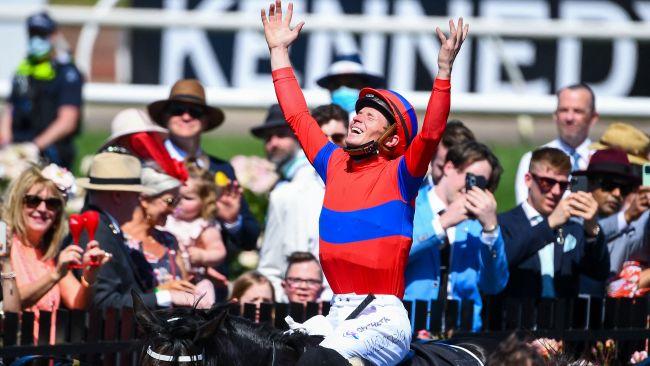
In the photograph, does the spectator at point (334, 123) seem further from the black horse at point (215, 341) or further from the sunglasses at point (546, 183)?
the black horse at point (215, 341)

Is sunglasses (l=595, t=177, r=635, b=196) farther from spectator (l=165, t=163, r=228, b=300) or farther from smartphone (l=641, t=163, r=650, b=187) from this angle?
spectator (l=165, t=163, r=228, b=300)

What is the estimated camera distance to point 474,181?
323 inches

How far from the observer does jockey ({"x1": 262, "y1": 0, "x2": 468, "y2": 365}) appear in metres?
6.21

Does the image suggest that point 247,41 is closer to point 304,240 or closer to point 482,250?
point 304,240

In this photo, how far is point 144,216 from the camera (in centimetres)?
829

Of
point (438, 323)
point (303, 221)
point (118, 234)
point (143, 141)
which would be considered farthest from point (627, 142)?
point (118, 234)

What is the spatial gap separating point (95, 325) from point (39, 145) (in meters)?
5.67

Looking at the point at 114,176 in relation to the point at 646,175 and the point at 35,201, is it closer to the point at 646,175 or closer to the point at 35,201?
the point at 35,201

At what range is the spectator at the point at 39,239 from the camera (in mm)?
7711

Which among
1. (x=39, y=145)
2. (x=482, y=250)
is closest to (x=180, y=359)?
(x=482, y=250)

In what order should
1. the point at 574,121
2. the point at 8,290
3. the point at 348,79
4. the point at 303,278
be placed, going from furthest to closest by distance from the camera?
1. the point at 348,79
2. the point at 574,121
3. the point at 303,278
4. the point at 8,290

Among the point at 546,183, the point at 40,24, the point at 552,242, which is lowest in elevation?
the point at 552,242

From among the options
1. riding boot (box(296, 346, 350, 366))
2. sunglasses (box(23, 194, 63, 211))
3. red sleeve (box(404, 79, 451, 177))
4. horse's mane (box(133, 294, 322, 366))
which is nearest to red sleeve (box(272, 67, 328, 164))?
red sleeve (box(404, 79, 451, 177))

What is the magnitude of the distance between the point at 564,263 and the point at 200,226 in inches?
92.1
